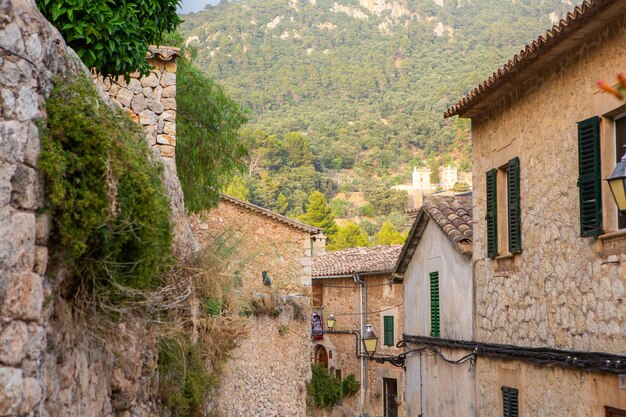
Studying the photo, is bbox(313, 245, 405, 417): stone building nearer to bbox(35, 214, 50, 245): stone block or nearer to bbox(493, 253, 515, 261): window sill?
bbox(493, 253, 515, 261): window sill

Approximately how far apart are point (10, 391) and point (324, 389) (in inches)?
901

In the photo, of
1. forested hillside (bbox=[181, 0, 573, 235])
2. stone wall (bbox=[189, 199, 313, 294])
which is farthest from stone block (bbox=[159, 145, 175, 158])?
forested hillside (bbox=[181, 0, 573, 235])

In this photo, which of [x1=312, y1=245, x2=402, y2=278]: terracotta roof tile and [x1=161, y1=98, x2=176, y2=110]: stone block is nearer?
[x1=161, y1=98, x2=176, y2=110]: stone block

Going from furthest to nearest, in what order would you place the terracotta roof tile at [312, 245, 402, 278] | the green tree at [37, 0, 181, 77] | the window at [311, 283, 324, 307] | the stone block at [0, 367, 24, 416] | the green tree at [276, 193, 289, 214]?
the green tree at [276, 193, 289, 214]
the window at [311, 283, 324, 307]
the terracotta roof tile at [312, 245, 402, 278]
the green tree at [37, 0, 181, 77]
the stone block at [0, 367, 24, 416]

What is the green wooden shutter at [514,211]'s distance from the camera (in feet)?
40.5

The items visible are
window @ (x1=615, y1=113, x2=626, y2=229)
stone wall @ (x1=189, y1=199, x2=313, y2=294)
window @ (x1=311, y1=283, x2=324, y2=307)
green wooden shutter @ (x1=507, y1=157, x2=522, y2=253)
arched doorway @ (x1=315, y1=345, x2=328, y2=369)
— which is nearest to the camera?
window @ (x1=615, y1=113, x2=626, y2=229)

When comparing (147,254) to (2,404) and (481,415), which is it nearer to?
(2,404)

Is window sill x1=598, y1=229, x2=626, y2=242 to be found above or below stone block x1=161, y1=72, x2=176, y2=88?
below

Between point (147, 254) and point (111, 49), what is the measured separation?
2.68 metres

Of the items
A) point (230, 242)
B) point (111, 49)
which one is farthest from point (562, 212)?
point (111, 49)

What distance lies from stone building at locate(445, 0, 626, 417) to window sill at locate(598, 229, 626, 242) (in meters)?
0.03

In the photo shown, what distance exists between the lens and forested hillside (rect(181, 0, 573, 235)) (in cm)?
9706

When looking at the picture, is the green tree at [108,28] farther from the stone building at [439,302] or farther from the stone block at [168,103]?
the stone building at [439,302]

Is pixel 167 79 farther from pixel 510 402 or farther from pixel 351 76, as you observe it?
pixel 351 76
